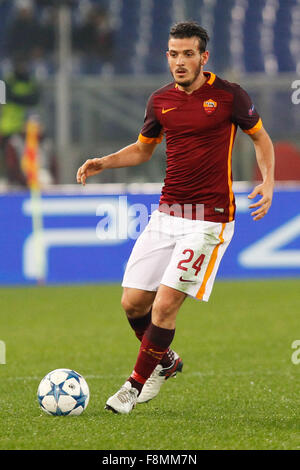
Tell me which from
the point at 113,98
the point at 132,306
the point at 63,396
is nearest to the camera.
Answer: the point at 63,396

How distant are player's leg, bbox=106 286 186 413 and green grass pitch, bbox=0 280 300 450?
96mm

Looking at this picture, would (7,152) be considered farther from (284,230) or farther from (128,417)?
(128,417)

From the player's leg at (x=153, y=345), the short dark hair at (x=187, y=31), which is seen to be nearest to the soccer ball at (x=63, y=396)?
the player's leg at (x=153, y=345)

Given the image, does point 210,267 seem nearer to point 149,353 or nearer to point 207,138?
point 149,353

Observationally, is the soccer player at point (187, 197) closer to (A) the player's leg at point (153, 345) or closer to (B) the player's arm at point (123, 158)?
(A) the player's leg at point (153, 345)

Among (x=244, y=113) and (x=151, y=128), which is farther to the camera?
(x=151, y=128)

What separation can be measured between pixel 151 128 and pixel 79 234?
22.6 feet

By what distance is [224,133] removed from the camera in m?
5.07

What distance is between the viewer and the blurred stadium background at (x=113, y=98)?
12.2 metres

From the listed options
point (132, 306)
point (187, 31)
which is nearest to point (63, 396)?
point (132, 306)

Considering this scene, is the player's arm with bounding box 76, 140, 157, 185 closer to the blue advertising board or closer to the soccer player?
the soccer player

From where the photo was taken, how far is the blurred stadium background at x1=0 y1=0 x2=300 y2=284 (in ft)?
40.1

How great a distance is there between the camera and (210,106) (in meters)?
5.02
